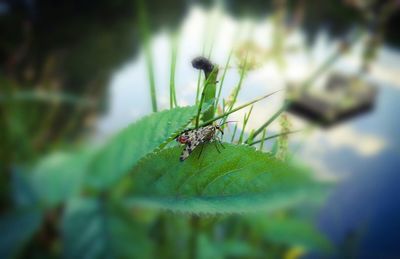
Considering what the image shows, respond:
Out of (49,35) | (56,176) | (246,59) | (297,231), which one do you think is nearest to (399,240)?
(297,231)

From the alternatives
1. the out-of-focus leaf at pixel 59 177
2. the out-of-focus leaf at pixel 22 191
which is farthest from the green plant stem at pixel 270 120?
the out-of-focus leaf at pixel 22 191

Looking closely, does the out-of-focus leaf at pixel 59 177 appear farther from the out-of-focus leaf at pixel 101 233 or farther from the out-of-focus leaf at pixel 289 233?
the out-of-focus leaf at pixel 289 233

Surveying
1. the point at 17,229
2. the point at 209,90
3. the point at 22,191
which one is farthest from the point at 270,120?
the point at 22,191

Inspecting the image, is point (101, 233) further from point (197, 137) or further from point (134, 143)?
point (197, 137)

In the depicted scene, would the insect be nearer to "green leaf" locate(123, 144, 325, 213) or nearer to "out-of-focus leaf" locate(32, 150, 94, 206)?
"green leaf" locate(123, 144, 325, 213)

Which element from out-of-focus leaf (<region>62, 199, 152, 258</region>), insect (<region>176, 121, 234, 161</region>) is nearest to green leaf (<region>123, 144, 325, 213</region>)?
insect (<region>176, 121, 234, 161</region>)

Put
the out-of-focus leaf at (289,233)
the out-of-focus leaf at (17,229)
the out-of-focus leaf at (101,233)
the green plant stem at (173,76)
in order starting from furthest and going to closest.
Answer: the out-of-focus leaf at (289,233), the out-of-focus leaf at (17,229), the out-of-focus leaf at (101,233), the green plant stem at (173,76)

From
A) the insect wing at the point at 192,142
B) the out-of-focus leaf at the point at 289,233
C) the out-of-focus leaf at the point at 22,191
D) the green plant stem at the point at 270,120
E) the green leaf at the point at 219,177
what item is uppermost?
the out-of-focus leaf at the point at 22,191
